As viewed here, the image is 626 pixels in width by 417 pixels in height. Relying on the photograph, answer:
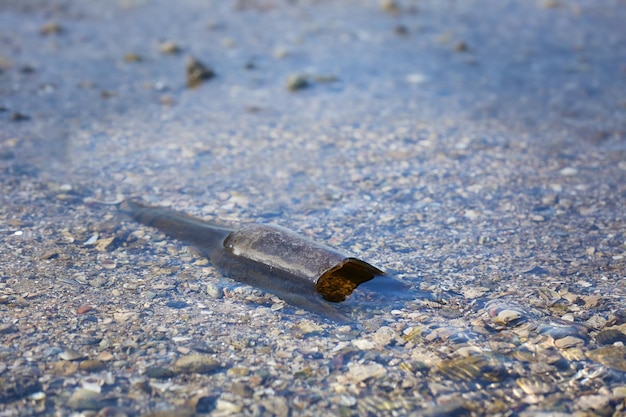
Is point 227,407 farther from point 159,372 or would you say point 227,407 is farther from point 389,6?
point 389,6

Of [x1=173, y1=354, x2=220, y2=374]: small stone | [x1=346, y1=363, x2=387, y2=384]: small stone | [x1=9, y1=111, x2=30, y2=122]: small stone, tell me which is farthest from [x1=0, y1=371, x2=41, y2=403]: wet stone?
[x1=9, y1=111, x2=30, y2=122]: small stone

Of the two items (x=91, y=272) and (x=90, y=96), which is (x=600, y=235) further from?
(x=90, y=96)

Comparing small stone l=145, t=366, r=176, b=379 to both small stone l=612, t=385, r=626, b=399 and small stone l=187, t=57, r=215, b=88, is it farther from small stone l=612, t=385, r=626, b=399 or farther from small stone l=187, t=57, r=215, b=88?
small stone l=187, t=57, r=215, b=88

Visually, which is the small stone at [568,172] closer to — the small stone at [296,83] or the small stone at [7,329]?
the small stone at [296,83]

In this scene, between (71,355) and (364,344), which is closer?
(71,355)

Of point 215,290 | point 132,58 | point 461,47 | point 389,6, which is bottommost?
point 215,290

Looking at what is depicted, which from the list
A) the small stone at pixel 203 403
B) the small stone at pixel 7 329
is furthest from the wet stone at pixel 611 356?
the small stone at pixel 7 329

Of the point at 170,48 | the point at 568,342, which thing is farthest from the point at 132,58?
the point at 568,342

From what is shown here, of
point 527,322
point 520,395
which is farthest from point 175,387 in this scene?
point 527,322
